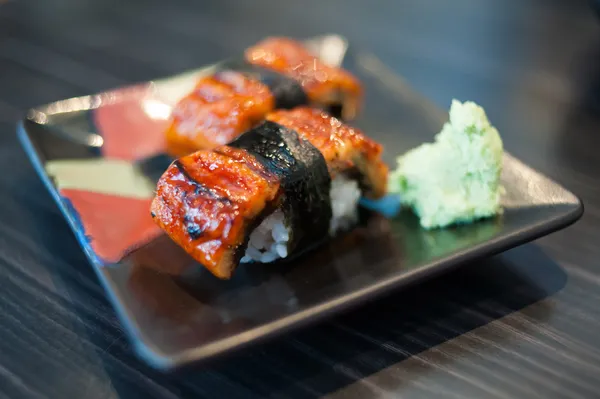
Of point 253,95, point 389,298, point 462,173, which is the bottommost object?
point 389,298

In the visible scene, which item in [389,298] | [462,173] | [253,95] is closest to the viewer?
[389,298]

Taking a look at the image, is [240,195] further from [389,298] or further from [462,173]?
[462,173]

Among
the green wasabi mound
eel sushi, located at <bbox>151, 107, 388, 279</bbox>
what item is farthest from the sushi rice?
the green wasabi mound

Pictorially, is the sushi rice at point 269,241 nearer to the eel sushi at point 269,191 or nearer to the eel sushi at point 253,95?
the eel sushi at point 269,191

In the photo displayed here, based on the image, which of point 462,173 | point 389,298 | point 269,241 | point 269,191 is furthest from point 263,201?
Result: point 462,173

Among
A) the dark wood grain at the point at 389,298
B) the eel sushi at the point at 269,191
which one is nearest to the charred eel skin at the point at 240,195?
the eel sushi at the point at 269,191

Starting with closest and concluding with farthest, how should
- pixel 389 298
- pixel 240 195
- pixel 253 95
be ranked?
pixel 240 195 < pixel 389 298 < pixel 253 95

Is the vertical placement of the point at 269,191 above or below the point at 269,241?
above
